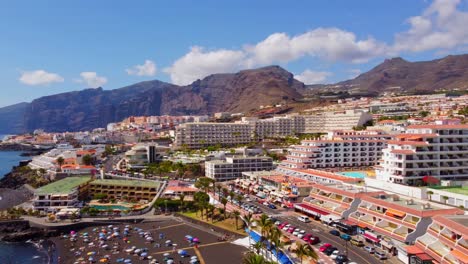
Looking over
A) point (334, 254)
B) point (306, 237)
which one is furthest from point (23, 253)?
point (334, 254)

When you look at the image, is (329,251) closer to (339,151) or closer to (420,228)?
(420,228)

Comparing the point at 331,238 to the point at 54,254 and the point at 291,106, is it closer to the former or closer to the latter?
the point at 54,254

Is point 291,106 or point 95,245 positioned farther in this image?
point 291,106

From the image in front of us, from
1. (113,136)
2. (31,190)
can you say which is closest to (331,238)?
(31,190)

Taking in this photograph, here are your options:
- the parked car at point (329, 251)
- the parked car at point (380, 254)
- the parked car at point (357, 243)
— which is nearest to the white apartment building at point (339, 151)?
the parked car at point (357, 243)

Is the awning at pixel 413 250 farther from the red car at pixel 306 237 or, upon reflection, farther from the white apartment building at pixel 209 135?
the white apartment building at pixel 209 135
